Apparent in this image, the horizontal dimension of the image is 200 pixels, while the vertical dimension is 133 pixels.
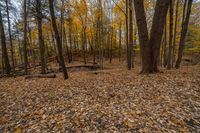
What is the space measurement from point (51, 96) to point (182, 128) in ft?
14.5

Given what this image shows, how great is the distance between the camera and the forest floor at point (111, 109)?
3152 mm

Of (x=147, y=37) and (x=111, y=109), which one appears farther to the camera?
(x=147, y=37)

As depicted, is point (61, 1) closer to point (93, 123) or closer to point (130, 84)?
point (130, 84)

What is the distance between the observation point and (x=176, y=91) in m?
4.73

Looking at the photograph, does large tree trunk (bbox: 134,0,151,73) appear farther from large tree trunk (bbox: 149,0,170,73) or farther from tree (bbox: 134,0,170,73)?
large tree trunk (bbox: 149,0,170,73)

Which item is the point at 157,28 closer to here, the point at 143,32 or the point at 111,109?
the point at 143,32

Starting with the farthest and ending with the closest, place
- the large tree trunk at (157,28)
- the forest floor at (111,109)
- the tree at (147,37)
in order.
→ the tree at (147,37)
the large tree trunk at (157,28)
the forest floor at (111,109)

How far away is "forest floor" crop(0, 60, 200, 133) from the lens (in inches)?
124

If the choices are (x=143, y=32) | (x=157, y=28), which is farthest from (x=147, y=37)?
(x=157, y=28)

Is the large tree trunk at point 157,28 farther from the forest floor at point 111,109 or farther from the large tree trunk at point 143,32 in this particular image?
the forest floor at point 111,109

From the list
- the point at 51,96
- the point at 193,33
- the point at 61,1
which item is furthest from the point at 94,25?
the point at 51,96

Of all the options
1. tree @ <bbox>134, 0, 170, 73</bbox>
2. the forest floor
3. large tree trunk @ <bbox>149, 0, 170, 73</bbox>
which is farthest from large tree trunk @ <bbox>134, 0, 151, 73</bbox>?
the forest floor

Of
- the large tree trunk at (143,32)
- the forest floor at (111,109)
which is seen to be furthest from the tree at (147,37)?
the forest floor at (111,109)

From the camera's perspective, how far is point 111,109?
12.7ft
